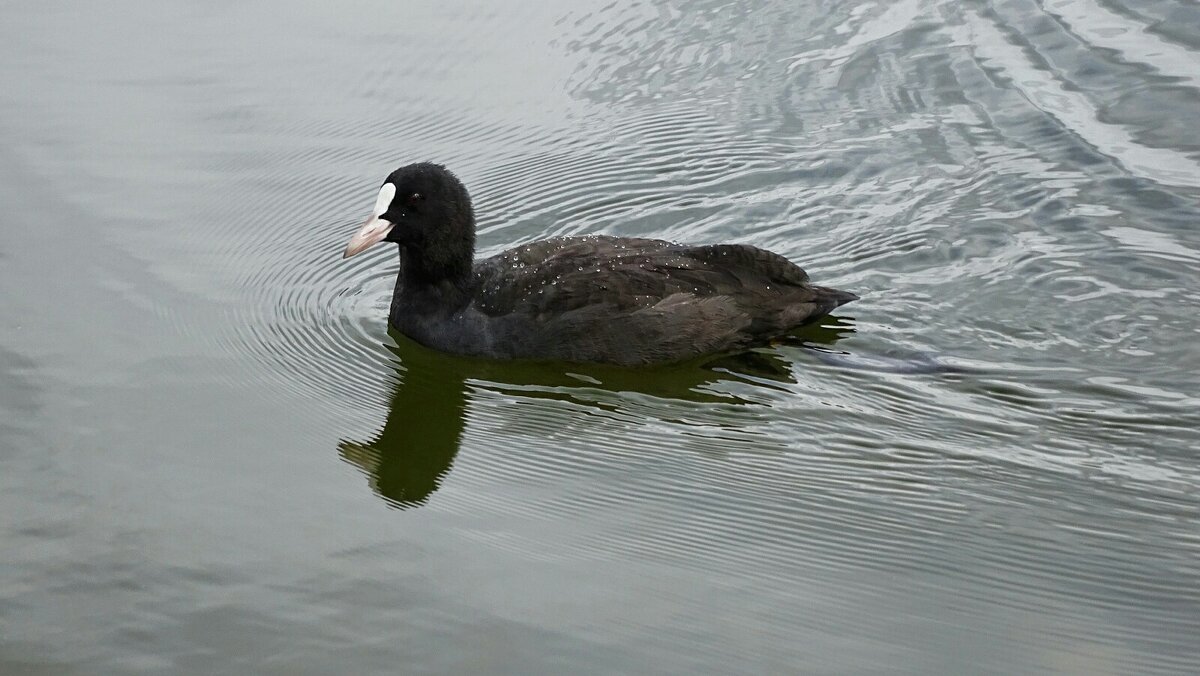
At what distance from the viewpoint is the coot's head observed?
6941 mm

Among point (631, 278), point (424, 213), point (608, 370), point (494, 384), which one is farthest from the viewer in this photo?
point (424, 213)

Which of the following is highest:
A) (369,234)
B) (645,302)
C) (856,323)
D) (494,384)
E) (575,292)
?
(369,234)

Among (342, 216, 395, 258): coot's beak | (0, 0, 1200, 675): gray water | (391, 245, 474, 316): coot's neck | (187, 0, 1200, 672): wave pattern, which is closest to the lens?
(0, 0, 1200, 675): gray water

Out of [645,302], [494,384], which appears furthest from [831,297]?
[494,384]

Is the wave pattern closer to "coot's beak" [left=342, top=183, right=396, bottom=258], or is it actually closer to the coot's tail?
the coot's tail

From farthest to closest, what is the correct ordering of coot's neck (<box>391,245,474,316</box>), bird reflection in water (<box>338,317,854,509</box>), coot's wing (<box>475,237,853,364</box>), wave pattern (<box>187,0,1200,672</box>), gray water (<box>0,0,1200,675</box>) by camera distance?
coot's neck (<box>391,245,474,316</box>) < coot's wing (<box>475,237,853,364</box>) < bird reflection in water (<box>338,317,854,509</box>) < wave pattern (<box>187,0,1200,672</box>) < gray water (<box>0,0,1200,675</box>)

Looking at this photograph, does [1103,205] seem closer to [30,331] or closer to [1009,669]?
[1009,669]

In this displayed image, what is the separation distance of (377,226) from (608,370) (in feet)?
4.40

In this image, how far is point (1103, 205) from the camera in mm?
7828

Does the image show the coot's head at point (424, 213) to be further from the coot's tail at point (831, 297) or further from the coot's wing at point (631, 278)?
the coot's tail at point (831, 297)

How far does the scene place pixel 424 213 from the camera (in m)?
6.98

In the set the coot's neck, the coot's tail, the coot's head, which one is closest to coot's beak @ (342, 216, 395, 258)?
the coot's head

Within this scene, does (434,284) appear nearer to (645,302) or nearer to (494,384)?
(494,384)

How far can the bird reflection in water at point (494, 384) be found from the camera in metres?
6.01
